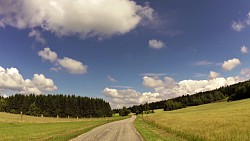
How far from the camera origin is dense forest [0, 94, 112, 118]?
145125mm

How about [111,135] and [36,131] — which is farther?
[36,131]

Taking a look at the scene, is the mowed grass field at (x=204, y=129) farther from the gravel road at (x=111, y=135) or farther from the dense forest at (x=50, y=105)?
the dense forest at (x=50, y=105)

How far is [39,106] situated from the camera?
150 metres

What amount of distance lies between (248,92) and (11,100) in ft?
392

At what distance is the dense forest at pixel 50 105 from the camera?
145 m

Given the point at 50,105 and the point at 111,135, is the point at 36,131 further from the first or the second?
the point at 50,105

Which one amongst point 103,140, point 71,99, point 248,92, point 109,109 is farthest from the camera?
point 109,109

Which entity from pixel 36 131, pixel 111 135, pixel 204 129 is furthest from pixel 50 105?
pixel 204 129

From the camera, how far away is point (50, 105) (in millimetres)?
151000

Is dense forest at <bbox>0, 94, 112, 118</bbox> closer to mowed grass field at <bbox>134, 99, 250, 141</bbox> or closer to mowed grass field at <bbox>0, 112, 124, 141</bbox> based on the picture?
mowed grass field at <bbox>0, 112, 124, 141</bbox>

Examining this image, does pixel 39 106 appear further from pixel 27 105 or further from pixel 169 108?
pixel 169 108

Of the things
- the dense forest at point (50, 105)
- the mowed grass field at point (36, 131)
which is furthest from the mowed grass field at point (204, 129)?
the dense forest at point (50, 105)

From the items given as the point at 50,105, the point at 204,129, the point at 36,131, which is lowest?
the point at 204,129

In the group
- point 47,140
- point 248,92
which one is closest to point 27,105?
point 248,92
